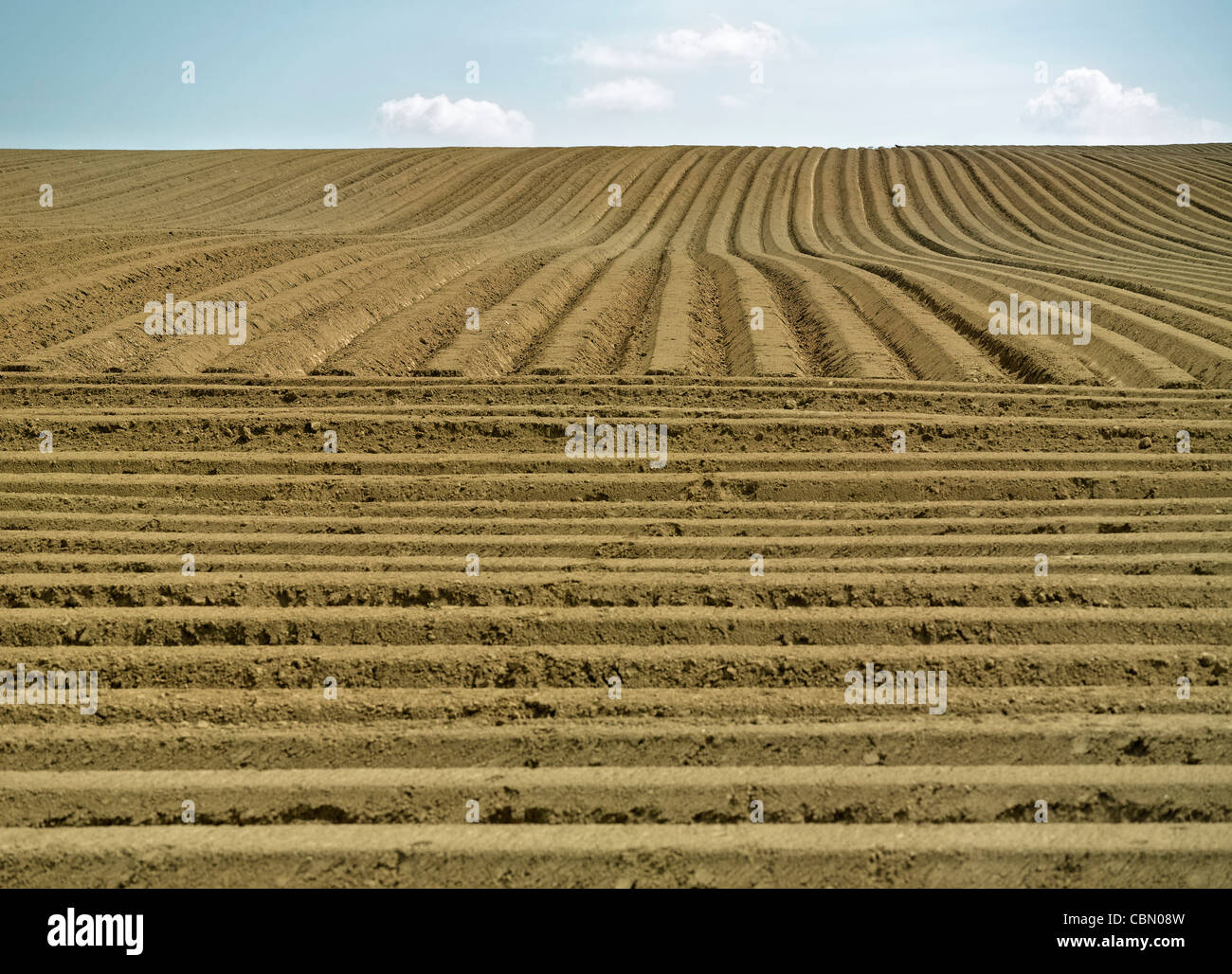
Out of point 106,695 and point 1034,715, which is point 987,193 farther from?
point 106,695

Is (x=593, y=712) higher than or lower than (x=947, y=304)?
lower

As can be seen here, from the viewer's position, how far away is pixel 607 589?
4.11 metres

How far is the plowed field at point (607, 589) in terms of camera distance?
2928 mm

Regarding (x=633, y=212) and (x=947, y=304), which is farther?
(x=633, y=212)

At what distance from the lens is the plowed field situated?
2928mm

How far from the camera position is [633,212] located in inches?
721

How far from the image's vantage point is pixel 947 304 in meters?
9.29

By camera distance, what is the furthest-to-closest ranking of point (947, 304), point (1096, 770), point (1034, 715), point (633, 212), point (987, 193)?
point (987, 193)
point (633, 212)
point (947, 304)
point (1034, 715)
point (1096, 770)

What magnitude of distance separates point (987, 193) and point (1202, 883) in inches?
766
